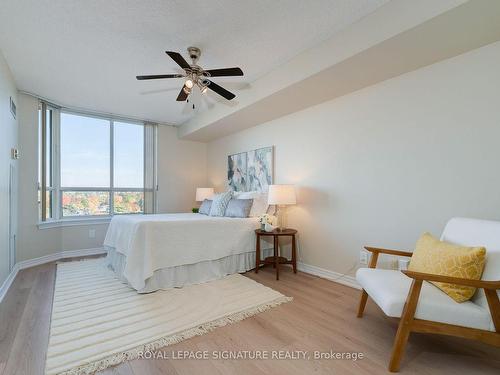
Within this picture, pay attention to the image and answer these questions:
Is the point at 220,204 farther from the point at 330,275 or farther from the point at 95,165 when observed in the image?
the point at 95,165

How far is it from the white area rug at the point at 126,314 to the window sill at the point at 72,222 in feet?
3.91

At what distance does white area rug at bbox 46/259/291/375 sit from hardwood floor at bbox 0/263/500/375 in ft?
0.29

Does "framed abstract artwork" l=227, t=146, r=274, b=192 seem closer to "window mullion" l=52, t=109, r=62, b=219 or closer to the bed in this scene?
the bed

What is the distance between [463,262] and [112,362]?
228 cm

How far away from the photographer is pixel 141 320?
211 centimetres

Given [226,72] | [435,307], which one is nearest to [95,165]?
[226,72]

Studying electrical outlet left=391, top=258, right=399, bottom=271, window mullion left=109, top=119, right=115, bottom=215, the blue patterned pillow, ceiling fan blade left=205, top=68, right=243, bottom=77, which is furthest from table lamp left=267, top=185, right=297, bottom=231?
window mullion left=109, top=119, right=115, bottom=215

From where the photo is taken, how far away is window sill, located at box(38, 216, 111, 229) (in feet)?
13.0

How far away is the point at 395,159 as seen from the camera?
103 inches

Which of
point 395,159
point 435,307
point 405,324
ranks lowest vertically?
point 405,324

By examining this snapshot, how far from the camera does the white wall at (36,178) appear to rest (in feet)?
12.2

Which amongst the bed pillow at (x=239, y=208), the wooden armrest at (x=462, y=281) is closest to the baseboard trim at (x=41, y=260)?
the bed pillow at (x=239, y=208)

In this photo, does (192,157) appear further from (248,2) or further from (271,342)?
(271,342)

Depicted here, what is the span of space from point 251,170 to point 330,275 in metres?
2.09
